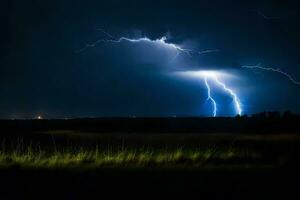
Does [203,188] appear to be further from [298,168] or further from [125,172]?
[298,168]

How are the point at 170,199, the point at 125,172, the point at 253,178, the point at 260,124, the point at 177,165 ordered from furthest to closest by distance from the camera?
the point at 260,124 < the point at 177,165 < the point at 125,172 < the point at 253,178 < the point at 170,199

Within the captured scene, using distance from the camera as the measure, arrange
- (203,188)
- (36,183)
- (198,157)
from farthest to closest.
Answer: (198,157), (36,183), (203,188)

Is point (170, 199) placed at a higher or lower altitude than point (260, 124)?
lower

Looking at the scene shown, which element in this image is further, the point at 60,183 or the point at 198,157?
the point at 198,157

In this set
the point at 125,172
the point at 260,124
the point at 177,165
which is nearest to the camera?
the point at 125,172

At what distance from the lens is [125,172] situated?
15.8m

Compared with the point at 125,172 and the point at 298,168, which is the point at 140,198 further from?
the point at 298,168

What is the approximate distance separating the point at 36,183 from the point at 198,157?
8117mm

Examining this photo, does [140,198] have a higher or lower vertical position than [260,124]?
lower

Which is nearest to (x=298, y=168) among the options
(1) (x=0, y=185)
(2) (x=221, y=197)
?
(2) (x=221, y=197)

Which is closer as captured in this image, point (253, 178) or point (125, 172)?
point (253, 178)

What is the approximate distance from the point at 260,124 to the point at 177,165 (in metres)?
40.8

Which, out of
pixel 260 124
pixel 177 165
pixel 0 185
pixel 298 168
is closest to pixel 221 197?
pixel 0 185

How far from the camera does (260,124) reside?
57844 mm
